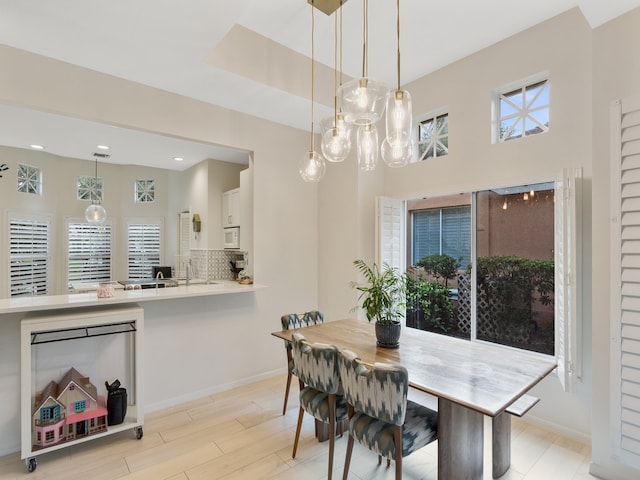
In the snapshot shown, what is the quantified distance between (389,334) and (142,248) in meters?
5.99

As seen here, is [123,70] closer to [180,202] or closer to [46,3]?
[46,3]

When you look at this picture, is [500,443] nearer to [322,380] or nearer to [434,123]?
[322,380]

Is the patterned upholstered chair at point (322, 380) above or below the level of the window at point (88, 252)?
below

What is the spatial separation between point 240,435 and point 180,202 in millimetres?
4956

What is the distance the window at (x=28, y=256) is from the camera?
5086mm

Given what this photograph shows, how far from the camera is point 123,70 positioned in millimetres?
2785

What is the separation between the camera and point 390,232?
3.88 metres

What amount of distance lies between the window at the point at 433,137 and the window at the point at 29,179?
6.07 metres

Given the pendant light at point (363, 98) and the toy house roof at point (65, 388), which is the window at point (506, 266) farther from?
the toy house roof at point (65, 388)

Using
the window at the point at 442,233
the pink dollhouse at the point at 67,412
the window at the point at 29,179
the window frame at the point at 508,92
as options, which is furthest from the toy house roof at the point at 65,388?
the window at the point at 29,179

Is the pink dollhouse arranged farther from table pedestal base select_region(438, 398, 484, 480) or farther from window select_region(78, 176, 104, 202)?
window select_region(78, 176, 104, 202)

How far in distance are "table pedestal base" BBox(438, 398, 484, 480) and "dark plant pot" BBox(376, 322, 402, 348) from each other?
1.98 feet

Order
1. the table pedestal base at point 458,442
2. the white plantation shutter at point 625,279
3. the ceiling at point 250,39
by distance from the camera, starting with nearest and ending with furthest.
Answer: the table pedestal base at point 458,442 < the white plantation shutter at point 625,279 < the ceiling at point 250,39

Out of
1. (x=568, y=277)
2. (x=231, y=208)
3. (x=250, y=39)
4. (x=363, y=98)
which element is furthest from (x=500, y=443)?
Result: (x=231, y=208)
